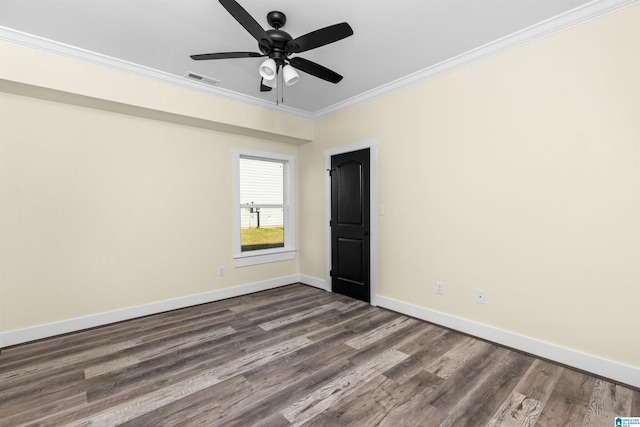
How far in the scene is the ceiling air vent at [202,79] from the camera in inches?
130

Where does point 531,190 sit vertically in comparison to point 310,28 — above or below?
below

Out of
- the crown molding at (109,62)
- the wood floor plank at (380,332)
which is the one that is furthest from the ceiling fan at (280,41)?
the wood floor plank at (380,332)

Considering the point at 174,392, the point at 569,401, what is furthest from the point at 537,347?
the point at 174,392

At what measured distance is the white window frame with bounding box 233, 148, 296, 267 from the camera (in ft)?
14.1

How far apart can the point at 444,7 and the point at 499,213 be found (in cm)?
181

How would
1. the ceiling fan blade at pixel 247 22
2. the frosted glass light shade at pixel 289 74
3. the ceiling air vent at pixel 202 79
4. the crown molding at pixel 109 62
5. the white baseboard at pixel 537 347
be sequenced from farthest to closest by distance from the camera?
1. the ceiling air vent at pixel 202 79
2. the crown molding at pixel 109 62
3. the frosted glass light shade at pixel 289 74
4. the white baseboard at pixel 537 347
5. the ceiling fan blade at pixel 247 22

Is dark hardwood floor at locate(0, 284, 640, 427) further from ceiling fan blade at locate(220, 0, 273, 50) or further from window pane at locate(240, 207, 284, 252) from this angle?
ceiling fan blade at locate(220, 0, 273, 50)

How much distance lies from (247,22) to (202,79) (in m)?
1.83

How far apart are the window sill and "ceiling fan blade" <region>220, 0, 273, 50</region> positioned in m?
2.99

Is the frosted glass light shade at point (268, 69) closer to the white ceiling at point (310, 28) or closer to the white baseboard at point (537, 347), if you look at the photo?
the white ceiling at point (310, 28)

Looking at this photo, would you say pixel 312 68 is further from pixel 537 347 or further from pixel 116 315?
pixel 116 315

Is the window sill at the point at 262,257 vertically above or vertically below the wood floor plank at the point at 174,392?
above

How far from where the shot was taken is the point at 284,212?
5.02 metres

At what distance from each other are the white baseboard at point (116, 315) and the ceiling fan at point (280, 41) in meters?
2.90
